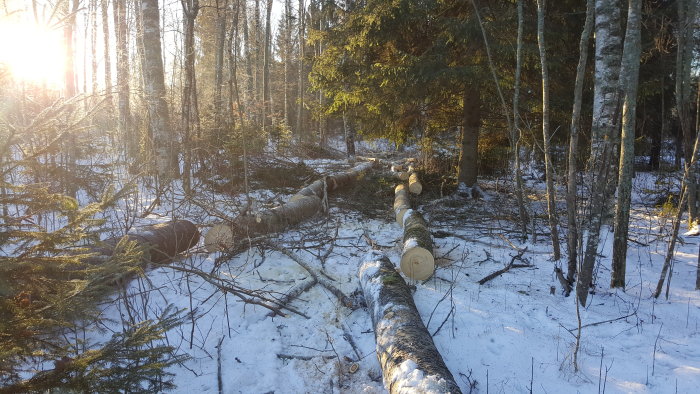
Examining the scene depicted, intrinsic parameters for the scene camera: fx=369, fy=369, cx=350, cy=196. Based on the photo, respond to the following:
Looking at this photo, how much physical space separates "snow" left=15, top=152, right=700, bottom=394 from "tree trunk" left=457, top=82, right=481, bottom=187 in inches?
177

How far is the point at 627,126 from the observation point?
428 cm

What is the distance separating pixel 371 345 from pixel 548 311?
82.4 inches

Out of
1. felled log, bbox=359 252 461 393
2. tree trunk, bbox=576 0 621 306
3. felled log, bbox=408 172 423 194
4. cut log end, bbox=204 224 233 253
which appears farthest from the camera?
felled log, bbox=408 172 423 194

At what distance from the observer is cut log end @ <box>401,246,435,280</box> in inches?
186

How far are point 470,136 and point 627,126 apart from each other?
5698 millimetres

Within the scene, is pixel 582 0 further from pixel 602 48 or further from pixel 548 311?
pixel 548 311

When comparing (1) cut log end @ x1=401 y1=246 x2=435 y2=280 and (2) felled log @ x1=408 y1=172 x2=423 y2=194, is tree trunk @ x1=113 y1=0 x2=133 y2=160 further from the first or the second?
(1) cut log end @ x1=401 y1=246 x2=435 y2=280

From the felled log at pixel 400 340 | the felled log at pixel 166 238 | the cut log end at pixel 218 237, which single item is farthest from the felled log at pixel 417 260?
the felled log at pixel 166 238

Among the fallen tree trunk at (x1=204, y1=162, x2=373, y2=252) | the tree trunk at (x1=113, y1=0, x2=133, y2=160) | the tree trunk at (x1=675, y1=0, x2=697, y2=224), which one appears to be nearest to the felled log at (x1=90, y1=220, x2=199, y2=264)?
the fallen tree trunk at (x1=204, y1=162, x2=373, y2=252)

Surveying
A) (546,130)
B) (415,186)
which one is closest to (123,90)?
(415,186)

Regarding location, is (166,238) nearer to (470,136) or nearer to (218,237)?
(218,237)

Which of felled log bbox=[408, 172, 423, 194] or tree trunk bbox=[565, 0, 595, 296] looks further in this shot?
felled log bbox=[408, 172, 423, 194]

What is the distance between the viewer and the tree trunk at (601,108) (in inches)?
162

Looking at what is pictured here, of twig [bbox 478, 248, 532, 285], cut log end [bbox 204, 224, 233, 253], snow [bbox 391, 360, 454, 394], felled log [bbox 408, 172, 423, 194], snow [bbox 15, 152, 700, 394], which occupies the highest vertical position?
felled log [bbox 408, 172, 423, 194]
